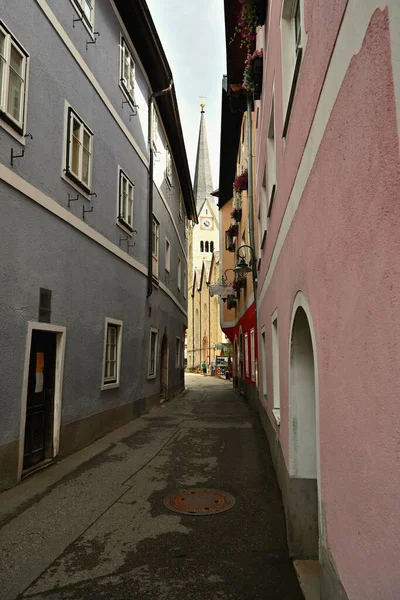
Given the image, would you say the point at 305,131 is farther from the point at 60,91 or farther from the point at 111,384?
the point at 111,384

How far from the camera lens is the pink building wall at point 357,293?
1550 millimetres

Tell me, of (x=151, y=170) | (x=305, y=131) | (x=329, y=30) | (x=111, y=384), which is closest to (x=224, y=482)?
(x=111, y=384)

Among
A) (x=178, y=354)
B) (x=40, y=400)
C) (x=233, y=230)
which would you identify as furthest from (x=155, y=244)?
(x=40, y=400)

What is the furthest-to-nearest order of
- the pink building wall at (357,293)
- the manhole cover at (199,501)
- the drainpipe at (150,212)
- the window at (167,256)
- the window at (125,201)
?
the window at (167,256), the drainpipe at (150,212), the window at (125,201), the manhole cover at (199,501), the pink building wall at (357,293)

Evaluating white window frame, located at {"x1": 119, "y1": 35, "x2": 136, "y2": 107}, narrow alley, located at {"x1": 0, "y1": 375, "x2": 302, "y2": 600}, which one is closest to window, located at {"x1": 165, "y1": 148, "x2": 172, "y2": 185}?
white window frame, located at {"x1": 119, "y1": 35, "x2": 136, "y2": 107}

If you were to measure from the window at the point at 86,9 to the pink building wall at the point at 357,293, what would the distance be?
20.7 ft

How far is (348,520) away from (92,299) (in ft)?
22.8

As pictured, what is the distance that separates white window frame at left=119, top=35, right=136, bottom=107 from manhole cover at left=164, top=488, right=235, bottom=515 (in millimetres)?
8542

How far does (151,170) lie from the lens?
12914 mm

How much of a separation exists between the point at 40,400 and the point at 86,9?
6.81 m

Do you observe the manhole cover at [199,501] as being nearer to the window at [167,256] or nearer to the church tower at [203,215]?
the window at [167,256]

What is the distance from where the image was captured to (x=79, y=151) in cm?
796

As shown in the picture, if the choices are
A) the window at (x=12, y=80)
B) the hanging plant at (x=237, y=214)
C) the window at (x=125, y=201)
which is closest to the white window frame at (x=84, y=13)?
the window at (x=12, y=80)

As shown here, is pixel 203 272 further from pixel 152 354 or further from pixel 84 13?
pixel 84 13
